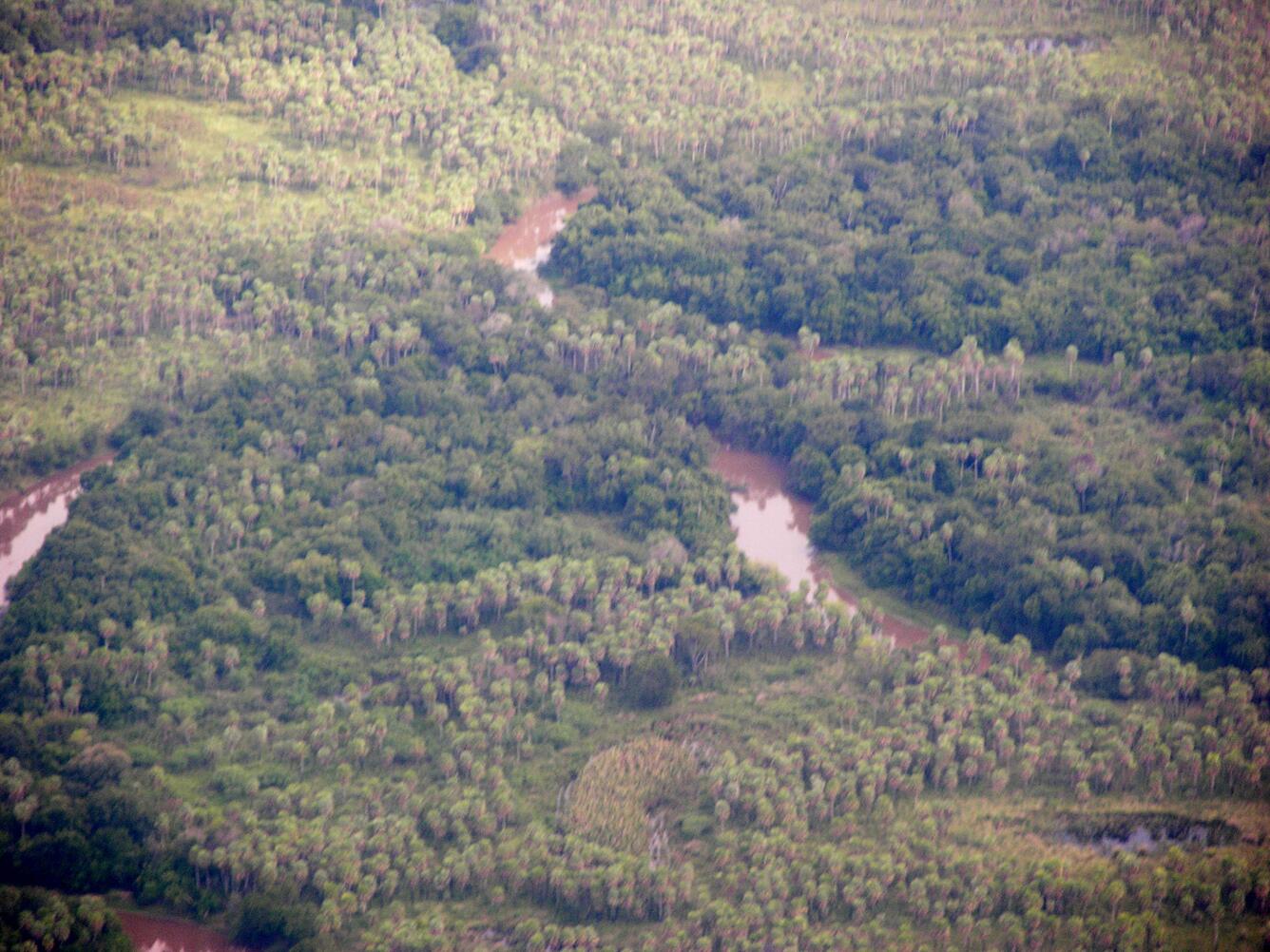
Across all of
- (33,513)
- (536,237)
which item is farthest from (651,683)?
(536,237)

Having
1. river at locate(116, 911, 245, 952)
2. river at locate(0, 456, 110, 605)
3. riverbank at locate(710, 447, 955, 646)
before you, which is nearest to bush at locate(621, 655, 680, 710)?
riverbank at locate(710, 447, 955, 646)

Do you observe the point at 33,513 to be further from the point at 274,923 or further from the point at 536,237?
the point at 536,237

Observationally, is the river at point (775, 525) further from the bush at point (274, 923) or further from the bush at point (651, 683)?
the bush at point (274, 923)

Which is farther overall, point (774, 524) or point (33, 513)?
point (774, 524)

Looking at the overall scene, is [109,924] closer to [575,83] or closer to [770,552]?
[770,552]

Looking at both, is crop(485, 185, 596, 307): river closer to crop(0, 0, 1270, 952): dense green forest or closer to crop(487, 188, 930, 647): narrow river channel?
crop(0, 0, 1270, 952): dense green forest

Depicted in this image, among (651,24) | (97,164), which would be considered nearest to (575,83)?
(651,24)

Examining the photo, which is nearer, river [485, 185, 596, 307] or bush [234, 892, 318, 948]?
bush [234, 892, 318, 948]
